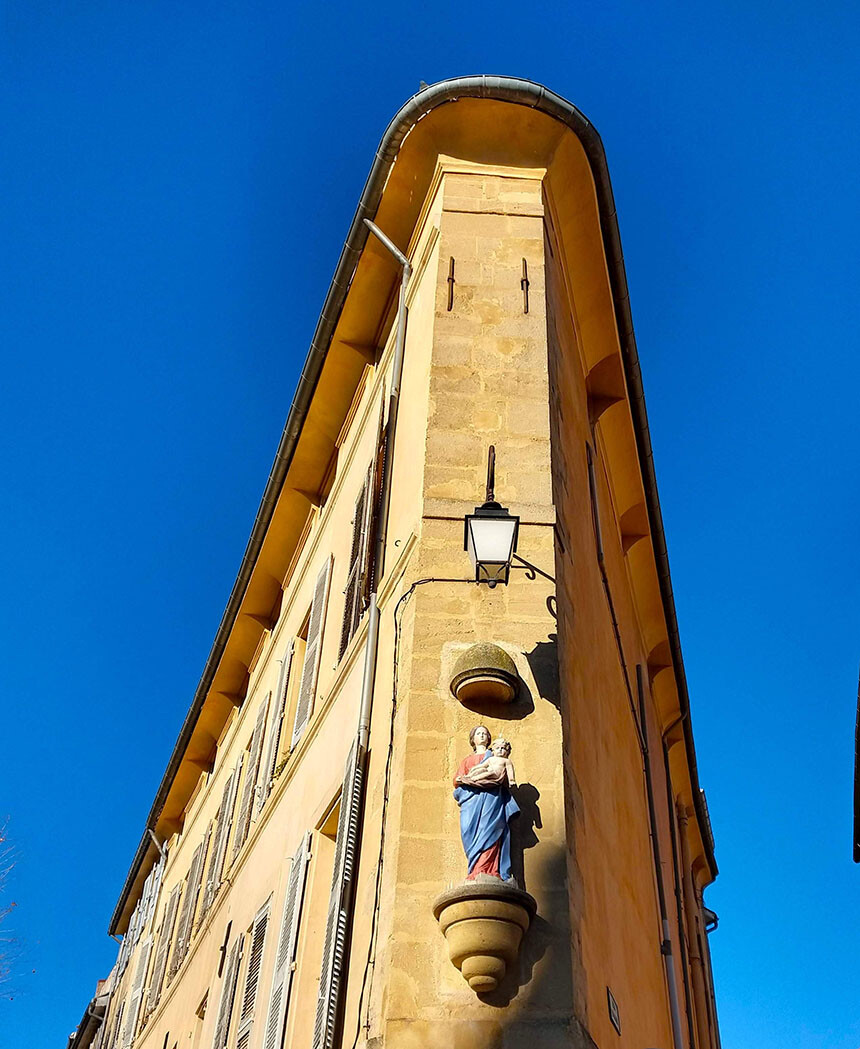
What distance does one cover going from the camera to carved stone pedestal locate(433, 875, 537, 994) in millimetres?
5008

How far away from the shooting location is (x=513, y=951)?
5.05m

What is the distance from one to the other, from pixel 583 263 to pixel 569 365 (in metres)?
1.21

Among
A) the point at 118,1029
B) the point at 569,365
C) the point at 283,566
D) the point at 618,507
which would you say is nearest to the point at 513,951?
the point at 569,365

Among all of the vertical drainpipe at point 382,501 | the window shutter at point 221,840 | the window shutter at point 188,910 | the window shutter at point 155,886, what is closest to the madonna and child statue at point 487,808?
the vertical drainpipe at point 382,501

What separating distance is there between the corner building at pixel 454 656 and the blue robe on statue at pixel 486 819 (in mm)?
157

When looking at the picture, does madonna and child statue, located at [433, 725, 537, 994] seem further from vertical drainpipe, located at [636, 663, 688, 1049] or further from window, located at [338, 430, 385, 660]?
vertical drainpipe, located at [636, 663, 688, 1049]

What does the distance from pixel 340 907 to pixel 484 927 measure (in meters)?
1.44

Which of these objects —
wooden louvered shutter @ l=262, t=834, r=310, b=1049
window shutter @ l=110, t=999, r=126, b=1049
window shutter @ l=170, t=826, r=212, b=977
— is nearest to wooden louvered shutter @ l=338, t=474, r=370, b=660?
wooden louvered shutter @ l=262, t=834, r=310, b=1049

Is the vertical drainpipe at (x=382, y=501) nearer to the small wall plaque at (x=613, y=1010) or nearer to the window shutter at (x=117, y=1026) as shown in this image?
the small wall plaque at (x=613, y=1010)

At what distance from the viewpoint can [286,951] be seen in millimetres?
8039

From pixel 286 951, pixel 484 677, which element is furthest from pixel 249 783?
pixel 484 677

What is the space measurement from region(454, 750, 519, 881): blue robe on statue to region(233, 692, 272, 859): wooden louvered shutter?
6817 mm

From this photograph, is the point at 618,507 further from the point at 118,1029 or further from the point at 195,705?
the point at 118,1029

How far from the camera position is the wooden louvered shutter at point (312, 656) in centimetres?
1014
